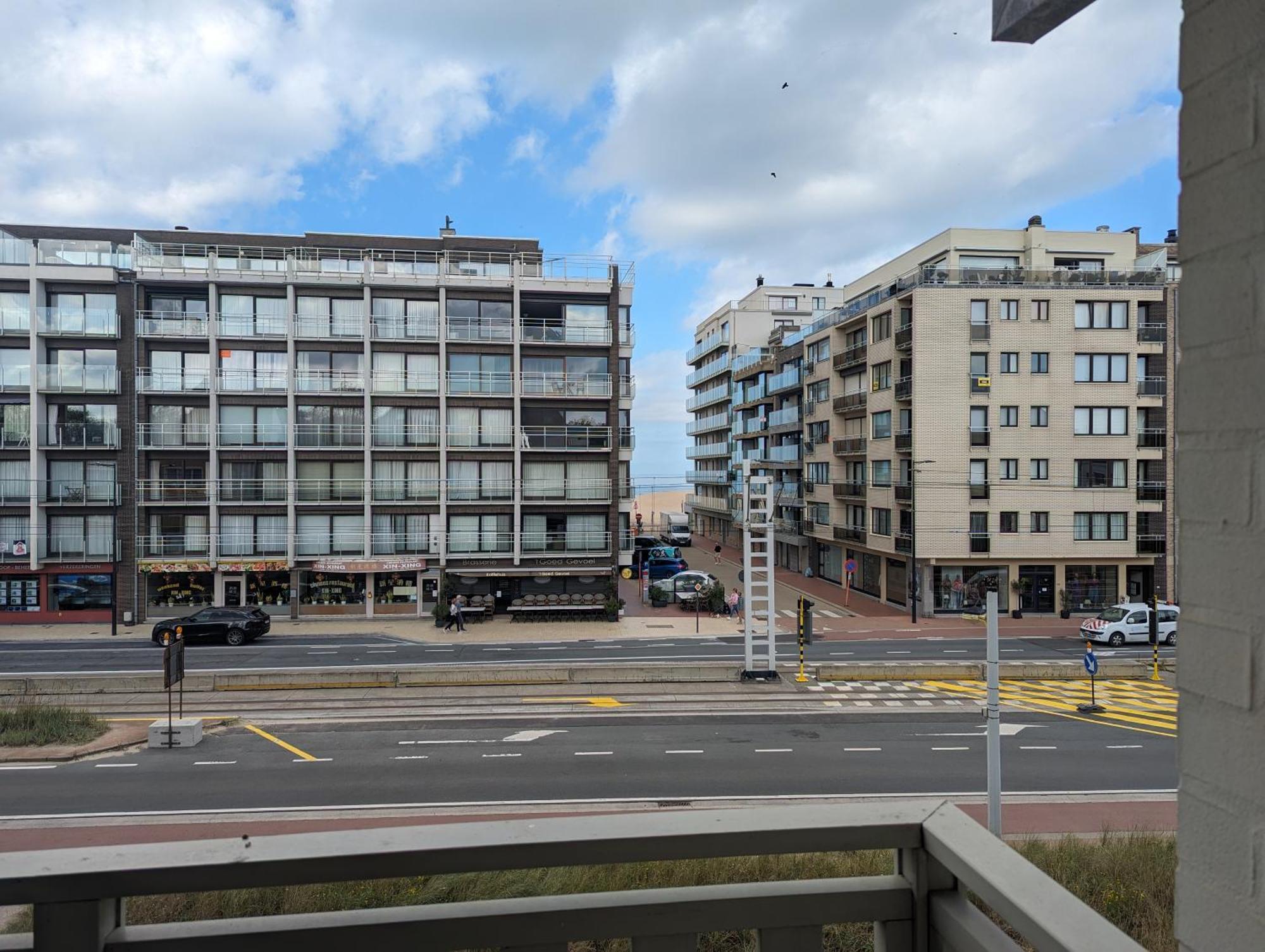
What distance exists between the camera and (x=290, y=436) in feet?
118

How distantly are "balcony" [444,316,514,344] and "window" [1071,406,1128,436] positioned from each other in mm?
27259

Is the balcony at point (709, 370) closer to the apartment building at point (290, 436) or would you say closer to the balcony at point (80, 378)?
the apartment building at point (290, 436)

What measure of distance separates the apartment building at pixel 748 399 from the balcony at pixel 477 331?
2222cm

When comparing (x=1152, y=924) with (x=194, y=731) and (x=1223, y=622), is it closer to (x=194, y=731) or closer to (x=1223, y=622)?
(x=1223, y=622)

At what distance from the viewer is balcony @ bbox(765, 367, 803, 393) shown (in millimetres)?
53938

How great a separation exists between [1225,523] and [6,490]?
4493 cm

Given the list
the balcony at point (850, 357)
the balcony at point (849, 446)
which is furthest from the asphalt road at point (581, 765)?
the balcony at point (850, 357)

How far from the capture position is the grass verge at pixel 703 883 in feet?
17.6

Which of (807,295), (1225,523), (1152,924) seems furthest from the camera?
(807,295)

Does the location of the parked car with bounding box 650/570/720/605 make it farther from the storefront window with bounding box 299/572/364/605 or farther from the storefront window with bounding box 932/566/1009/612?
the storefront window with bounding box 299/572/364/605

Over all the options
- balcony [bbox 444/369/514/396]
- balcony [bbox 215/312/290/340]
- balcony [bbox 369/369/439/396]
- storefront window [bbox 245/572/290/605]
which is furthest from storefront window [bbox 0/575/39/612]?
balcony [bbox 444/369/514/396]

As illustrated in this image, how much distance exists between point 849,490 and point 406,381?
25072 mm

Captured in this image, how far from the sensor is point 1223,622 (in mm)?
1531

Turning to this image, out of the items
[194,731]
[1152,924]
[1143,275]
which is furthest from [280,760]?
[1143,275]
